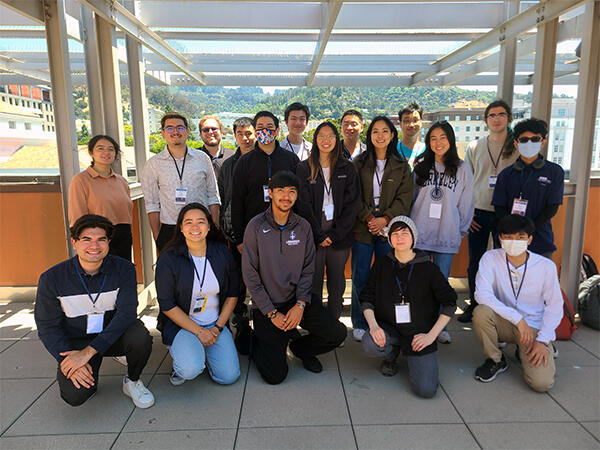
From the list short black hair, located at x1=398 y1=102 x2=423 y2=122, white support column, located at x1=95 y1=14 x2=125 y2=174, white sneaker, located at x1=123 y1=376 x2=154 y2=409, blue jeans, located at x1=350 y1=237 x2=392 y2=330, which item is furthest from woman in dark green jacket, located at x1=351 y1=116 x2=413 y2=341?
white support column, located at x1=95 y1=14 x2=125 y2=174

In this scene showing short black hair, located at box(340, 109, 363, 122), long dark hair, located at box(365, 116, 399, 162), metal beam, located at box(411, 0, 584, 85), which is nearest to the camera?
long dark hair, located at box(365, 116, 399, 162)

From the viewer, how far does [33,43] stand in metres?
4.82

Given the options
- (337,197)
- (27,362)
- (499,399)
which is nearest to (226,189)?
(337,197)

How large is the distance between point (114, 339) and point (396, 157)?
248cm

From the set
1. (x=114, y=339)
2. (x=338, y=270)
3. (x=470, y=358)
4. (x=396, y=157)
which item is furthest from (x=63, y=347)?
(x=470, y=358)

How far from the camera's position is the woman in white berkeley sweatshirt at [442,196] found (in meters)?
3.37

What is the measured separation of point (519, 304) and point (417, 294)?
2.55 feet

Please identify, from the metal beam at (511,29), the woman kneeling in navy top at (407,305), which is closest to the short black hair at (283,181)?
the woman kneeling in navy top at (407,305)

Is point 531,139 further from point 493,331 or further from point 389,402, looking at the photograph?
point 389,402

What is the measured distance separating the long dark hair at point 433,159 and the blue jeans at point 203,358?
204cm

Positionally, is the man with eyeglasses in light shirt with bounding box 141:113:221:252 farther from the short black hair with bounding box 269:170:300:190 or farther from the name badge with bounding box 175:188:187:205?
the short black hair with bounding box 269:170:300:190

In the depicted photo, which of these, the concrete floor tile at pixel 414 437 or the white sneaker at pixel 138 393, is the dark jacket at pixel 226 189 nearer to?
the white sneaker at pixel 138 393

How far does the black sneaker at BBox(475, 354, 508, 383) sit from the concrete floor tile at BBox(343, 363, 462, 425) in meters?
0.36

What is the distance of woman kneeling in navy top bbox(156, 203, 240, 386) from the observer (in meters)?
2.89
